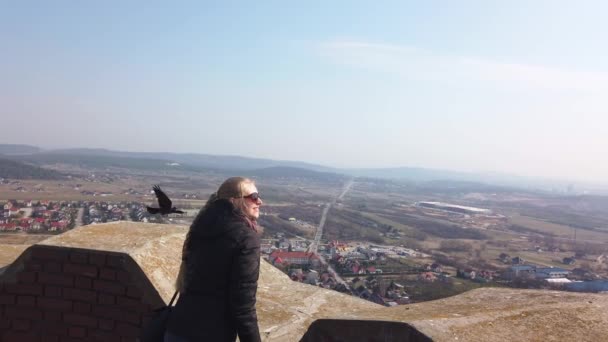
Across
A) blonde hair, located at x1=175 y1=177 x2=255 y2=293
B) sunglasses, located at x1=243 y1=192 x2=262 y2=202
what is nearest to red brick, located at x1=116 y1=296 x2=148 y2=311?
blonde hair, located at x1=175 y1=177 x2=255 y2=293

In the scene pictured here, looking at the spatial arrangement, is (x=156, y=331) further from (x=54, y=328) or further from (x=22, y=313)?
(x=22, y=313)

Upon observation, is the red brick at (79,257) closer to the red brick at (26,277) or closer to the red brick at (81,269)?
the red brick at (81,269)

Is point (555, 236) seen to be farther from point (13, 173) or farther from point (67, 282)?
point (13, 173)

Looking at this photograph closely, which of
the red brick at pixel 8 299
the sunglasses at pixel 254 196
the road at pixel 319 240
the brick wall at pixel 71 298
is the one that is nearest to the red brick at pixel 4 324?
the brick wall at pixel 71 298

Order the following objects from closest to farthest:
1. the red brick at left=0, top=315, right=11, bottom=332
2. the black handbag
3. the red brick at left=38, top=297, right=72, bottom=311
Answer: the black handbag → the red brick at left=38, top=297, right=72, bottom=311 → the red brick at left=0, top=315, right=11, bottom=332

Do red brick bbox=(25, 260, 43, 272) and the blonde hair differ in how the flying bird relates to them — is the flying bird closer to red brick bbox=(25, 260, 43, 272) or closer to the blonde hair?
the blonde hair

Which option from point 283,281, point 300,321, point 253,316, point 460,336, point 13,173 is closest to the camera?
point 460,336

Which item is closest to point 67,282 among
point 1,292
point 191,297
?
point 1,292
